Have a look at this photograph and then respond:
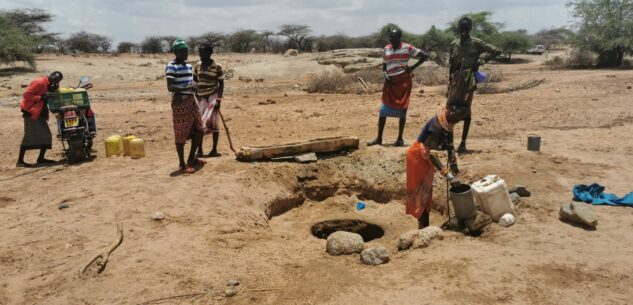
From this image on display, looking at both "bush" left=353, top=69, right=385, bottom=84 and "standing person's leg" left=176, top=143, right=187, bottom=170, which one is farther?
"bush" left=353, top=69, right=385, bottom=84

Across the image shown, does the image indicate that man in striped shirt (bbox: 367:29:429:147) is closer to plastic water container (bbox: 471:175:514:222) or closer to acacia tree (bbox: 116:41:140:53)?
plastic water container (bbox: 471:175:514:222)

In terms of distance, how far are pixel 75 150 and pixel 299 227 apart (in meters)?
3.29

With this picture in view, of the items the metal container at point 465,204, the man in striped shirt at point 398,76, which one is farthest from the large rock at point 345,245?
the man in striped shirt at point 398,76

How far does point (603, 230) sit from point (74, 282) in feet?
14.0

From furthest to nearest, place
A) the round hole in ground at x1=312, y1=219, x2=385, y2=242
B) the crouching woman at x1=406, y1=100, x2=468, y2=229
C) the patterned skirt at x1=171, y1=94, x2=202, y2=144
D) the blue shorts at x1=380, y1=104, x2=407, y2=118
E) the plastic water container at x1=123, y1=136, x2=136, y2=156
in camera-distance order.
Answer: the plastic water container at x1=123, y1=136, x2=136, y2=156 < the blue shorts at x1=380, y1=104, x2=407, y2=118 < the round hole in ground at x1=312, y1=219, x2=385, y2=242 < the patterned skirt at x1=171, y1=94, x2=202, y2=144 < the crouching woman at x1=406, y1=100, x2=468, y2=229

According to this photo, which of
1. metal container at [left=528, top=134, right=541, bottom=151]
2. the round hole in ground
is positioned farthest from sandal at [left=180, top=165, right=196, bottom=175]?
metal container at [left=528, top=134, right=541, bottom=151]

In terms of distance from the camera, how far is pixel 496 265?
3.77 metres

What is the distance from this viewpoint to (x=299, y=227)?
5.86 m

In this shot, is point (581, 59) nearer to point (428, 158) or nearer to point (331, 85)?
point (331, 85)

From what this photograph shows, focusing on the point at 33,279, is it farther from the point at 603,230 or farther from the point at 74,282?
the point at 603,230

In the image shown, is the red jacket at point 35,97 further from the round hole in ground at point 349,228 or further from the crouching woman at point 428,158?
the crouching woman at point 428,158

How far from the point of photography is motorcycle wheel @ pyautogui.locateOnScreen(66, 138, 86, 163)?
22.2 feet

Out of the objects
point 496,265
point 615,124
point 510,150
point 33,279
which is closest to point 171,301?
point 33,279

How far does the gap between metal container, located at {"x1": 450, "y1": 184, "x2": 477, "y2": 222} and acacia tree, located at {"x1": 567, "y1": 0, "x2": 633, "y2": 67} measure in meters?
20.8
